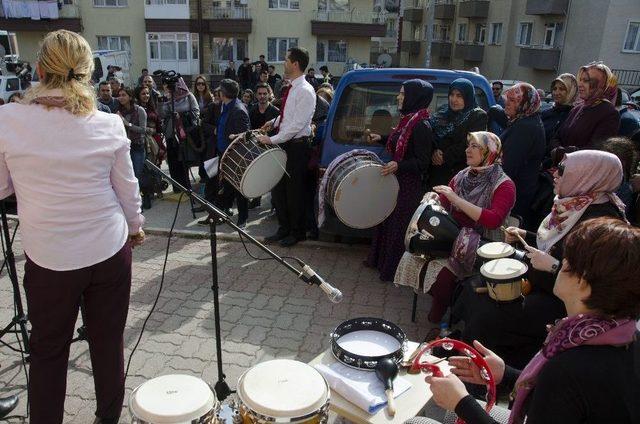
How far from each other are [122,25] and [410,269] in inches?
1089

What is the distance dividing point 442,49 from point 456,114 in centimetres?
3321

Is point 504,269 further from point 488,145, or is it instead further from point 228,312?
point 228,312

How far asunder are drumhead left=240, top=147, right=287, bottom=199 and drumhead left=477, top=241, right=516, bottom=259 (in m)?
2.36

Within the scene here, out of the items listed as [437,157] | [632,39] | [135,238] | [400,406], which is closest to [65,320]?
[135,238]

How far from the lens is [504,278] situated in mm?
2932

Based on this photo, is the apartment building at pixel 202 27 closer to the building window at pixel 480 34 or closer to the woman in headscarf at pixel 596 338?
the building window at pixel 480 34

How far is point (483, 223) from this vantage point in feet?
11.7

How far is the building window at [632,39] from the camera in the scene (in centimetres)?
2144

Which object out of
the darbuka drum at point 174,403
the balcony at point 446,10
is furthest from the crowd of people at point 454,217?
the balcony at point 446,10

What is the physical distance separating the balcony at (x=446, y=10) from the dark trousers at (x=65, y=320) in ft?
117

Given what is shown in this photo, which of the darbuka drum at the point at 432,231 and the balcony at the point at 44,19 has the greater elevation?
the balcony at the point at 44,19

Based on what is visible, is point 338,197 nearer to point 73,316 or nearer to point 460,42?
point 73,316

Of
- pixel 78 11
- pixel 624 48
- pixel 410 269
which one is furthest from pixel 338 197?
pixel 78 11

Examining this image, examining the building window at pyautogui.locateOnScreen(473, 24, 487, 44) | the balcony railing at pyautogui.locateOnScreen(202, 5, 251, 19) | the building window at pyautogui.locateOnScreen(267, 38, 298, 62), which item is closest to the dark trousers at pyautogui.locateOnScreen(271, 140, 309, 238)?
the building window at pyautogui.locateOnScreen(267, 38, 298, 62)
